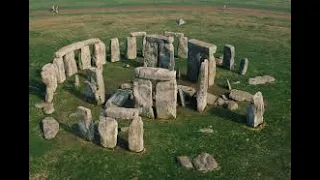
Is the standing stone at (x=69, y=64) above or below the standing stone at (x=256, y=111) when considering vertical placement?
above

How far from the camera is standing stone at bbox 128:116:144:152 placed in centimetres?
1631

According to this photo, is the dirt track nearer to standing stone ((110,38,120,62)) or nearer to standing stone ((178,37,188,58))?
standing stone ((178,37,188,58))

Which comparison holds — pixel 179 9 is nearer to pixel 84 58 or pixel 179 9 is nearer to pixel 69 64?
pixel 84 58

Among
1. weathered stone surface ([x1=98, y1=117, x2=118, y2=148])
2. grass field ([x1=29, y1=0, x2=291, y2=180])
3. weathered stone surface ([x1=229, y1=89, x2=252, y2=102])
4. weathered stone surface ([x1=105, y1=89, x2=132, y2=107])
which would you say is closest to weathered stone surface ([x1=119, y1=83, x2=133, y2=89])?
grass field ([x1=29, y1=0, x2=291, y2=180])

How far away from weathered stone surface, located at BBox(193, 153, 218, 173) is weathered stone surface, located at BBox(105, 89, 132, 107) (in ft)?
18.2

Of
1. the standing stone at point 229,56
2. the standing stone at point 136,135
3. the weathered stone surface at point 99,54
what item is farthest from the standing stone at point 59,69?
the standing stone at point 229,56

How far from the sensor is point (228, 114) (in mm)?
20188

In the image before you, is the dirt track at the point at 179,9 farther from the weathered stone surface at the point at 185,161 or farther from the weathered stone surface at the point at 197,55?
the weathered stone surface at the point at 185,161

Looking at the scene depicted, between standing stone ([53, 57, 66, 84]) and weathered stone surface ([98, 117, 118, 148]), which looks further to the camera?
standing stone ([53, 57, 66, 84])

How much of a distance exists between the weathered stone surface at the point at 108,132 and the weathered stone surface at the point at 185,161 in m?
2.60

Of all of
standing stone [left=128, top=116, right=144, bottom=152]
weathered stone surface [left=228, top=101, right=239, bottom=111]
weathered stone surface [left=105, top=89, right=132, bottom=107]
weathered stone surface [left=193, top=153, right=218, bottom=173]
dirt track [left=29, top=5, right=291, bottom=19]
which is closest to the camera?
weathered stone surface [left=193, top=153, right=218, bottom=173]

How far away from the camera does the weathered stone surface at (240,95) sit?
2159cm
